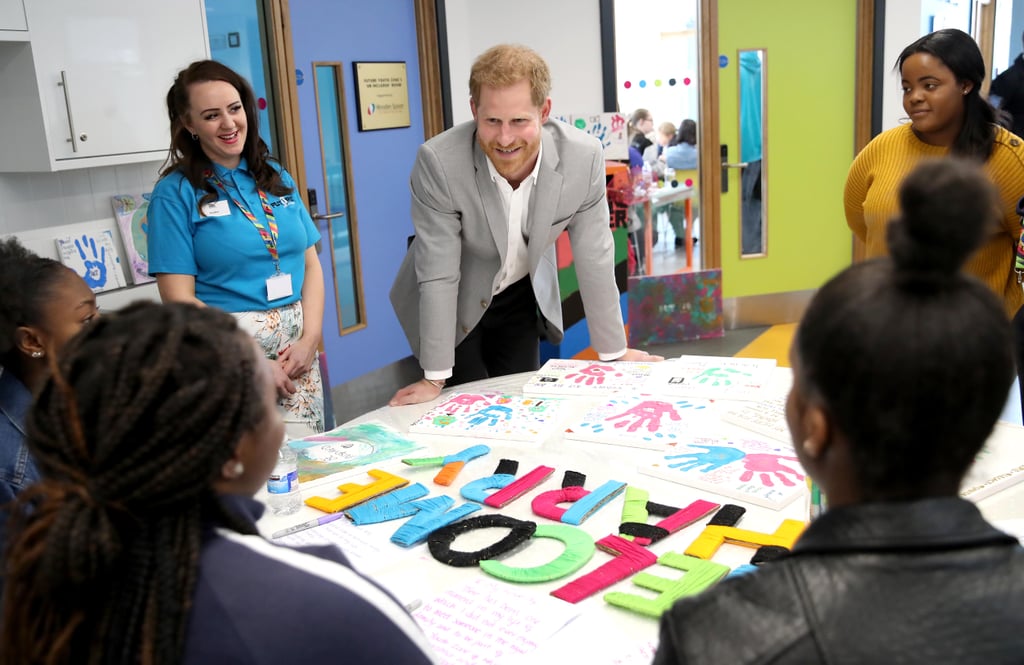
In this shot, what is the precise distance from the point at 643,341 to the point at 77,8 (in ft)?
→ 10.8

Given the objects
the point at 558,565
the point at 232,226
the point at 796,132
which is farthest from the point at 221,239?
the point at 796,132

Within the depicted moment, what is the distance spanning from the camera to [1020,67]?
4.07 metres

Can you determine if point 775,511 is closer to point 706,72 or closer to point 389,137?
point 389,137

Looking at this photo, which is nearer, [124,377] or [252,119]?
[124,377]

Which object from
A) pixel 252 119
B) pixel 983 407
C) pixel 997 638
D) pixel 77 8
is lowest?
pixel 997 638

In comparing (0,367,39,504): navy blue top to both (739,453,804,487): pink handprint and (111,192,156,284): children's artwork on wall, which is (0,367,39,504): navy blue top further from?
(111,192,156,284): children's artwork on wall

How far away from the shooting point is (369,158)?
468 centimetres

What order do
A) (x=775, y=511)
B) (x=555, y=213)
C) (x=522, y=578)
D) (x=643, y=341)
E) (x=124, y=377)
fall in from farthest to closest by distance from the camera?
(x=643, y=341), (x=555, y=213), (x=775, y=511), (x=522, y=578), (x=124, y=377)

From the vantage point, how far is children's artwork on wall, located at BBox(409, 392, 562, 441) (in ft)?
6.59

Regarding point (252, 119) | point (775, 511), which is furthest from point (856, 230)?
point (252, 119)

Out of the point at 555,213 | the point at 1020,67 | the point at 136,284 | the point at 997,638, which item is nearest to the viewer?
the point at 997,638

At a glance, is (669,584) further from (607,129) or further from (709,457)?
(607,129)

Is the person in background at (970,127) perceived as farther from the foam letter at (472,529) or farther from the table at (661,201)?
the table at (661,201)

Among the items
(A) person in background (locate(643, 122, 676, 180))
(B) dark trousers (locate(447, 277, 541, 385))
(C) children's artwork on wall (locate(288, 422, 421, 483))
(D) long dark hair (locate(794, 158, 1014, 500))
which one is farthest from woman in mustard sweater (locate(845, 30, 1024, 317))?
(A) person in background (locate(643, 122, 676, 180))
